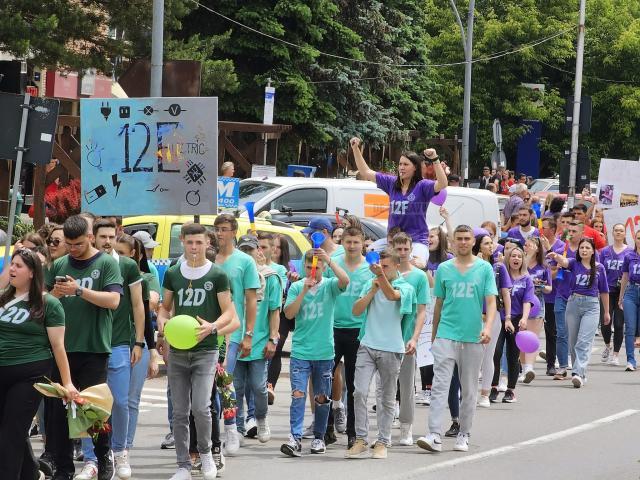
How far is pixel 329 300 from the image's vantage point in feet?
36.6

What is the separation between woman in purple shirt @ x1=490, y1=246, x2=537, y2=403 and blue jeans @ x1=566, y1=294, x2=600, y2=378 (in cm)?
177

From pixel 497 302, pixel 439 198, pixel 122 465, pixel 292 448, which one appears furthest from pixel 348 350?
pixel 497 302

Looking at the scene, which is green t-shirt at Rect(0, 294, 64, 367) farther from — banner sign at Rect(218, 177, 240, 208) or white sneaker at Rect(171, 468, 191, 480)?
banner sign at Rect(218, 177, 240, 208)

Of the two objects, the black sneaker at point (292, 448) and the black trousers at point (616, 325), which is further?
the black trousers at point (616, 325)

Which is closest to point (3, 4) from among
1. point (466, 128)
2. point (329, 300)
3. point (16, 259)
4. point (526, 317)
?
point (526, 317)

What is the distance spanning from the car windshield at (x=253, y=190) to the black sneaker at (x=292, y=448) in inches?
456

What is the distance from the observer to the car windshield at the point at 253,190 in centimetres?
2275

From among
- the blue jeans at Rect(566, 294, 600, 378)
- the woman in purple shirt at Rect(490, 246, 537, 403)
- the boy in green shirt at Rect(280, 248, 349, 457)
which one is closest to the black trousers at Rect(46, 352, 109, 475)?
the boy in green shirt at Rect(280, 248, 349, 457)

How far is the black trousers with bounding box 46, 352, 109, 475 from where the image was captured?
9266 millimetres

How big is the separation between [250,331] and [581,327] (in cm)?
717

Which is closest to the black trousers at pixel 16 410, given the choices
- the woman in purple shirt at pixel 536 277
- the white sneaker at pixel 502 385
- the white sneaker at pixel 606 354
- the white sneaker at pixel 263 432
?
the white sneaker at pixel 263 432

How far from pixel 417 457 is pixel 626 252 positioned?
8300 millimetres

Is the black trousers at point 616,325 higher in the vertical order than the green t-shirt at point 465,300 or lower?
lower

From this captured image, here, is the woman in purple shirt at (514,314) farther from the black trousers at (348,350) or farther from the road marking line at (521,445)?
the black trousers at (348,350)
